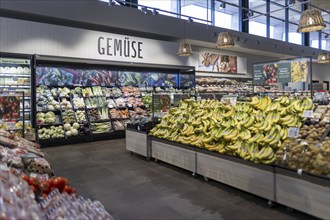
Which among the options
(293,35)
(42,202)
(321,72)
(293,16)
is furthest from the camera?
(321,72)

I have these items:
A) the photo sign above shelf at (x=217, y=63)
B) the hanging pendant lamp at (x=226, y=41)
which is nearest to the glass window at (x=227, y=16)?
the photo sign above shelf at (x=217, y=63)

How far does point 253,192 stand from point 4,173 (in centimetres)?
288

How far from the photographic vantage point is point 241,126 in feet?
13.6

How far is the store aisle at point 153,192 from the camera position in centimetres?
324

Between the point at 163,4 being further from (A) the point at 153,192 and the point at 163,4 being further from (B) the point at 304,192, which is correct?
(B) the point at 304,192

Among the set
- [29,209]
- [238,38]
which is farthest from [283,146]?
[238,38]

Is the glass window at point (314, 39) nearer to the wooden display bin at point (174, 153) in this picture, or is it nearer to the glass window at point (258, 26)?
the glass window at point (258, 26)

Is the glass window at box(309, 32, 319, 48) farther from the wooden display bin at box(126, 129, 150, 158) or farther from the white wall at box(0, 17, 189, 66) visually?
the wooden display bin at box(126, 129, 150, 158)

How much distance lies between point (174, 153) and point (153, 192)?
46.0 inches

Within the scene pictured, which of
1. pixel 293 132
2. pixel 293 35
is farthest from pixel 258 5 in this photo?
pixel 293 132

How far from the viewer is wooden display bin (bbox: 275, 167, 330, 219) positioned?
2.81 metres

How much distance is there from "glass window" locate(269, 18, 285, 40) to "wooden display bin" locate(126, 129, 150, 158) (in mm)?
11886

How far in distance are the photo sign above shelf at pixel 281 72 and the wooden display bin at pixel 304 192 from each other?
273 centimetres

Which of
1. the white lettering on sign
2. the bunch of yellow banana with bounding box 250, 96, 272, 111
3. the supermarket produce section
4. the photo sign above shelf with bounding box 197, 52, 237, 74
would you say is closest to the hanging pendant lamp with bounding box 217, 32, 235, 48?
the bunch of yellow banana with bounding box 250, 96, 272, 111
